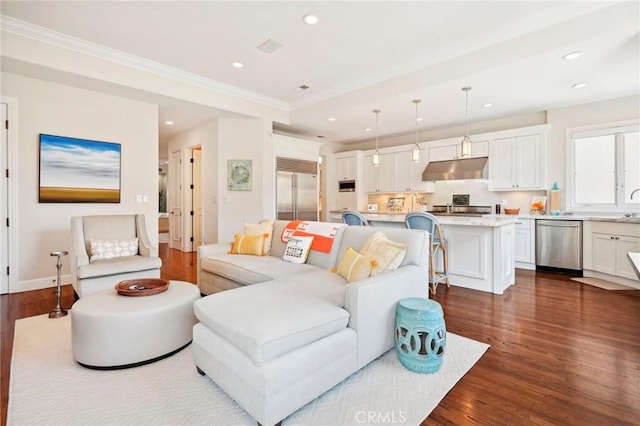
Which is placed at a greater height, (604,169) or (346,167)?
(346,167)

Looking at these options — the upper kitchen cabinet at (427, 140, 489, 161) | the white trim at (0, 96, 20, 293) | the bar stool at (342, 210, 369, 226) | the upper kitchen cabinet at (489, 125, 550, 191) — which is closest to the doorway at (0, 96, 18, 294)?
the white trim at (0, 96, 20, 293)

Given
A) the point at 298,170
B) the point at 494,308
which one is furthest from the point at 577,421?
the point at 298,170

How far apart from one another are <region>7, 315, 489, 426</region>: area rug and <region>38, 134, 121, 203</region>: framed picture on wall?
97.1 inches

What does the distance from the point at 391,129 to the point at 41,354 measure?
21.0 ft

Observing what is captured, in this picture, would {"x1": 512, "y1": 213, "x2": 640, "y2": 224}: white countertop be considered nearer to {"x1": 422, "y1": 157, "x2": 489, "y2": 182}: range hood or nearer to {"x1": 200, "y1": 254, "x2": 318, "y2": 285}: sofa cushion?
{"x1": 422, "y1": 157, "x2": 489, "y2": 182}: range hood

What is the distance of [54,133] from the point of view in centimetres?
394

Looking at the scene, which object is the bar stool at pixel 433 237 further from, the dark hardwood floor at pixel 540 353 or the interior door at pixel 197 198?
the interior door at pixel 197 198

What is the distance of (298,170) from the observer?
6387 millimetres

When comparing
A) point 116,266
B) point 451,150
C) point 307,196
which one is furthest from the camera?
point 307,196

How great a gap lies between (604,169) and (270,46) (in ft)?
18.2

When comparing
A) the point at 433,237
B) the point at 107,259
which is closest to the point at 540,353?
the point at 433,237

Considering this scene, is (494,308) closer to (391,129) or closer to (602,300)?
(602,300)

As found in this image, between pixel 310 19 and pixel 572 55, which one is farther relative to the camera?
pixel 572 55

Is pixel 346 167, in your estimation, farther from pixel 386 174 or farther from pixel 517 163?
pixel 517 163
